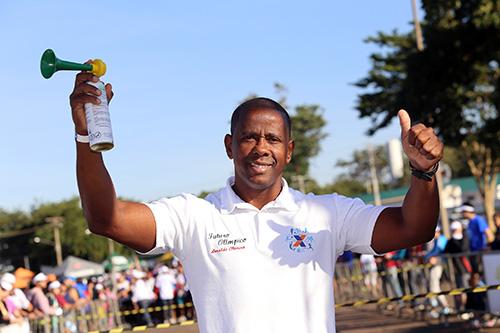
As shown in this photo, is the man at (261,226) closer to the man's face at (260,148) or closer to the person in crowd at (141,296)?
the man's face at (260,148)

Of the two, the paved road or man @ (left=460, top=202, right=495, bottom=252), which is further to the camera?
the paved road

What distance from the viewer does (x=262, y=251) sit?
3.29 m

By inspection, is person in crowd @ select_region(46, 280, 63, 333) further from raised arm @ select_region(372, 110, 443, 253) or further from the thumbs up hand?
the thumbs up hand

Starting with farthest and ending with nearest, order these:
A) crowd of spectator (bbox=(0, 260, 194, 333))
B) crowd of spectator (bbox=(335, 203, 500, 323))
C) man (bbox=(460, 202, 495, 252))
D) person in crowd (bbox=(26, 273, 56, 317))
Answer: person in crowd (bbox=(26, 273, 56, 317)), crowd of spectator (bbox=(0, 260, 194, 333)), man (bbox=(460, 202, 495, 252)), crowd of spectator (bbox=(335, 203, 500, 323))

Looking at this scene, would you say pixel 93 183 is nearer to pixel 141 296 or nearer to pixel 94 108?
pixel 94 108

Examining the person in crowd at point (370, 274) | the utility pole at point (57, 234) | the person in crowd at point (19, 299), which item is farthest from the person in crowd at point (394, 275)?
the utility pole at point (57, 234)

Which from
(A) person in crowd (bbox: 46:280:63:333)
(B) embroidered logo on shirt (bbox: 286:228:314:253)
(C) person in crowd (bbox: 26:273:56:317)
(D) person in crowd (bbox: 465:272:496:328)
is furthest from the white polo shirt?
(A) person in crowd (bbox: 46:280:63:333)

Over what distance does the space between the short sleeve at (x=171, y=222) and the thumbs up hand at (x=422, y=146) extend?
87 cm

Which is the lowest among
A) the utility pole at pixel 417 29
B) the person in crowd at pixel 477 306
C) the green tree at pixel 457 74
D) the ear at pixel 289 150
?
the person in crowd at pixel 477 306

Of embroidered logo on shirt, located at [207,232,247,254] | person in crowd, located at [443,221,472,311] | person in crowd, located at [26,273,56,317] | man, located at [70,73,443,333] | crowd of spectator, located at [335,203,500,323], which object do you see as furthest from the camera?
person in crowd, located at [26,273,56,317]

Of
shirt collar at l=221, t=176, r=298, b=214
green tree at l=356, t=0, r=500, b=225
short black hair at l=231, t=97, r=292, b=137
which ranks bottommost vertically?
shirt collar at l=221, t=176, r=298, b=214

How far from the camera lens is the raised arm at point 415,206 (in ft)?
10.2

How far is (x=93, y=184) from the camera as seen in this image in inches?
120

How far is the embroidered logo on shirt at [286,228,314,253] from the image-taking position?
3.32 m
